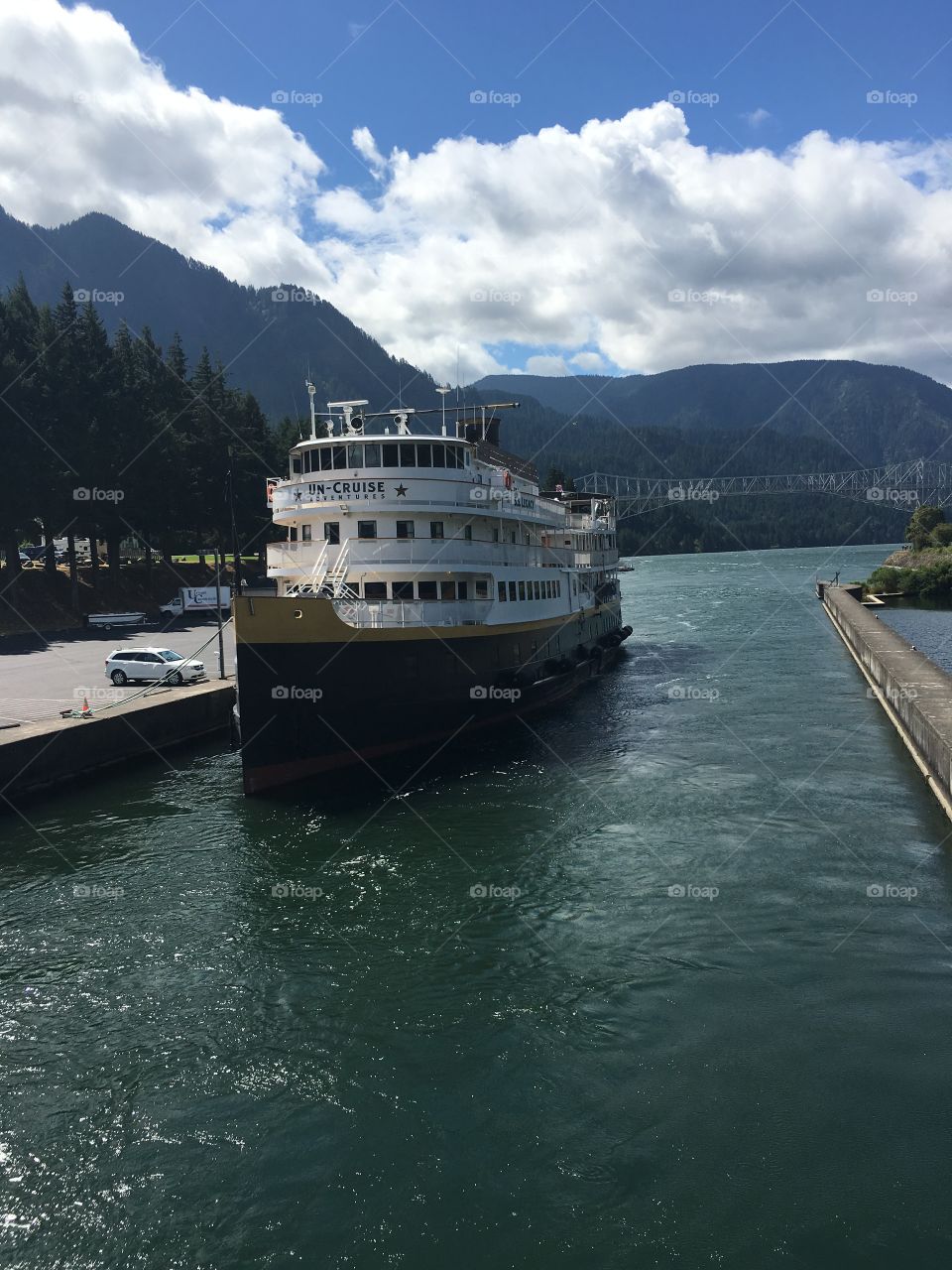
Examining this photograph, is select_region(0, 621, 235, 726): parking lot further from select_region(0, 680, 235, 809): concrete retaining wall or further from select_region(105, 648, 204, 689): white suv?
select_region(0, 680, 235, 809): concrete retaining wall

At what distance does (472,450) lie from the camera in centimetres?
2975

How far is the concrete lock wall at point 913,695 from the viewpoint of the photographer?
21.5 m

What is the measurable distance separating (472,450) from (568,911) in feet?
61.0

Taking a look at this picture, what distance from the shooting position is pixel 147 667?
108 ft

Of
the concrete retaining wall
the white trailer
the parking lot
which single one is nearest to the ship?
the concrete retaining wall

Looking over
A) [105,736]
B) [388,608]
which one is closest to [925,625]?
[388,608]

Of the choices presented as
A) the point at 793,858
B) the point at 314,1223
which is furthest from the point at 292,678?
the point at 314,1223

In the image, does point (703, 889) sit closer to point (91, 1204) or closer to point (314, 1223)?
point (314, 1223)

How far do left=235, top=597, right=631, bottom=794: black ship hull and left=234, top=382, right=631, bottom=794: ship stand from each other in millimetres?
40

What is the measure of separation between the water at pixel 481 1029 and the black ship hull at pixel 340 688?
160 cm

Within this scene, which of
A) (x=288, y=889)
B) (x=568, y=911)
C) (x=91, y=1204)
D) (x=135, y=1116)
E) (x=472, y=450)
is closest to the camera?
(x=91, y=1204)

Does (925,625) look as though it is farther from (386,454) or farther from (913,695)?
(386,454)

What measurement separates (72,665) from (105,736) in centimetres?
1414

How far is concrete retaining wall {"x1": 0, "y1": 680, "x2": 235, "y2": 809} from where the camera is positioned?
22.9 metres
